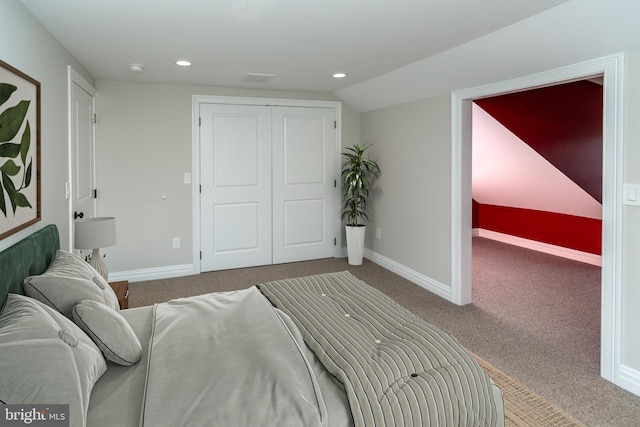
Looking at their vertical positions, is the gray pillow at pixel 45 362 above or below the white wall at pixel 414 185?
below

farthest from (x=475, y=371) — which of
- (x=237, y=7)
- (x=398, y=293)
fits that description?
(x=398, y=293)

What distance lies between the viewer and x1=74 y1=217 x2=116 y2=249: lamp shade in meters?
2.95

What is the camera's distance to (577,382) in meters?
2.52

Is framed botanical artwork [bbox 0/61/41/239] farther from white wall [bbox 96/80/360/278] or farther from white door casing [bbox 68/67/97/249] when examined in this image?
white wall [bbox 96/80/360/278]

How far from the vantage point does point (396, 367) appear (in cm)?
156

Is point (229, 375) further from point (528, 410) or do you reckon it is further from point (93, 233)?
point (93, 233)

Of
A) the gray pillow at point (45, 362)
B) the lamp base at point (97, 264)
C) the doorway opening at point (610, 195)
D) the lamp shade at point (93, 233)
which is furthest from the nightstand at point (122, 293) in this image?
the doorway opening at point (610, 195)

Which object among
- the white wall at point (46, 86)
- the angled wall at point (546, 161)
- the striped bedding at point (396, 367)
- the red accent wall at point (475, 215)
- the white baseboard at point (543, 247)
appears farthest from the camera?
the red accent wall at point (475, 215)

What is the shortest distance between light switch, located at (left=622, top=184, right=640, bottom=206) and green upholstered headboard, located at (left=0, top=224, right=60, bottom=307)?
10.5 feet

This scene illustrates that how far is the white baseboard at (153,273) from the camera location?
4575 millimetres

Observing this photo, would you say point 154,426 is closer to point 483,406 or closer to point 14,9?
point 483,406

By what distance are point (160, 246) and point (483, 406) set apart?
159 inches

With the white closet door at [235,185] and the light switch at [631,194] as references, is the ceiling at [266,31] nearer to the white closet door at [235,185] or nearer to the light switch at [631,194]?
the white closet door at [235,185]

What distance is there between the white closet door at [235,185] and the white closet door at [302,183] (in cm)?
15
